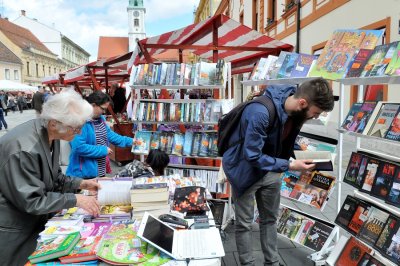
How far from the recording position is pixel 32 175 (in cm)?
152

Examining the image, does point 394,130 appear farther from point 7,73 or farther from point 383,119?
point 7,73

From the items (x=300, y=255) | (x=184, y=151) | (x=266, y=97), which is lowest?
(x=300, y=255)

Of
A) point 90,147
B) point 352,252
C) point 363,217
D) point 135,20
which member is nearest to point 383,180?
point 363,217

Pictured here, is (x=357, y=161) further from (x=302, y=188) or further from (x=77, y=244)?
(x=77, y=244)

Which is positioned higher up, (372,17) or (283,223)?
(372,17)

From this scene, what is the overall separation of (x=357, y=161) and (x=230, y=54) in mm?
4321

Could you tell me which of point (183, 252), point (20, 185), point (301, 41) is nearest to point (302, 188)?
point (183, 252)

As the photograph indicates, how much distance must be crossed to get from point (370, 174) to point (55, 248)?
2187 mm

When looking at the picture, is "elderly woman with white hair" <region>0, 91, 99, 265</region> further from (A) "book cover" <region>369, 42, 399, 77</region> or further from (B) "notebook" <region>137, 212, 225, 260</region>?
(A) "book cover" <region>369, 42, 399, 77</region>

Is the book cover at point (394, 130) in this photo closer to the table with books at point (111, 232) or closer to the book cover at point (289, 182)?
the book cover at point (289, 182)

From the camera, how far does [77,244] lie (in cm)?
162

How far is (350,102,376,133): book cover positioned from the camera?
8.04ft

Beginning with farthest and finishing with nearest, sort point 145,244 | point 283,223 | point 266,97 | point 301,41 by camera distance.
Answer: point 301,41 → point 283,223 → point 266,97 → point 145,244

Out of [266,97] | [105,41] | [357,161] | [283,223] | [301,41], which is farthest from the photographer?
[105,41]
